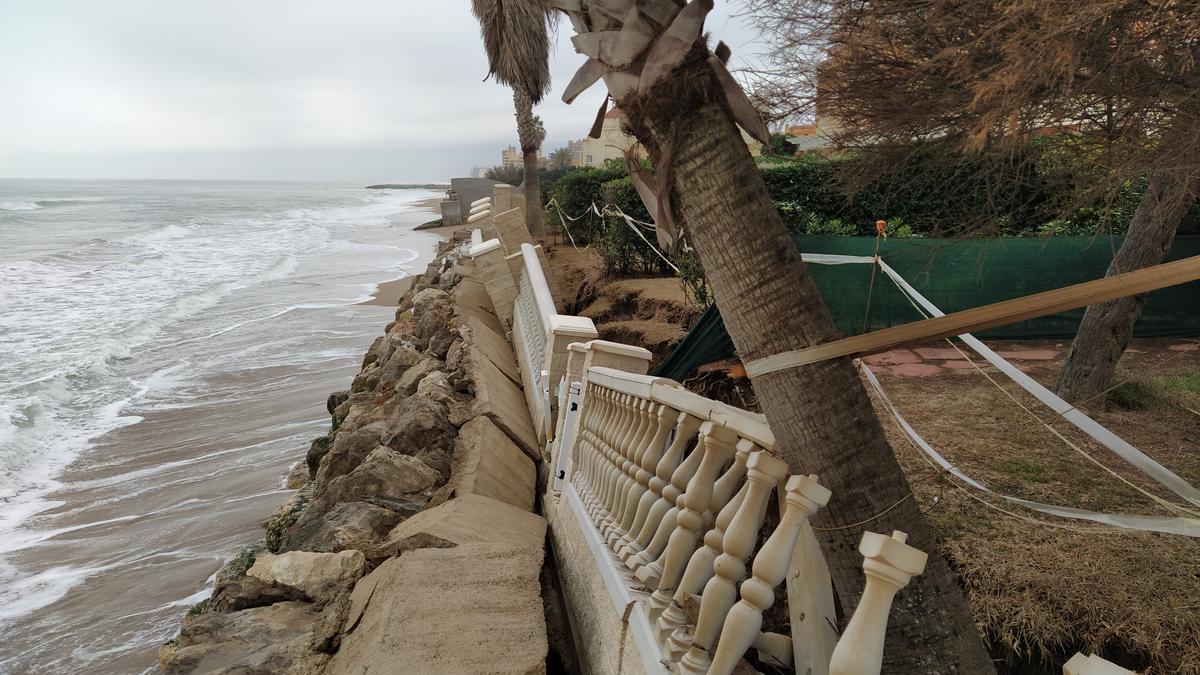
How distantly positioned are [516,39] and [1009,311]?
17.8 meters

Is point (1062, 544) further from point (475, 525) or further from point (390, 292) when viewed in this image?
point (390, 292)

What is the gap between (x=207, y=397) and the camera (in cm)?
1105

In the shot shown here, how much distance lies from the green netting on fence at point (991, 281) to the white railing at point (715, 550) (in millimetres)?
4992

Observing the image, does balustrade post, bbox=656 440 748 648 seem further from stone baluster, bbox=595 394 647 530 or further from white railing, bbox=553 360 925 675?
stone baluster, bbox=595 394 647 530

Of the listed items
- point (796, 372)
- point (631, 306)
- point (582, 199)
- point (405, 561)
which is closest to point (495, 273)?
point (631, 306)

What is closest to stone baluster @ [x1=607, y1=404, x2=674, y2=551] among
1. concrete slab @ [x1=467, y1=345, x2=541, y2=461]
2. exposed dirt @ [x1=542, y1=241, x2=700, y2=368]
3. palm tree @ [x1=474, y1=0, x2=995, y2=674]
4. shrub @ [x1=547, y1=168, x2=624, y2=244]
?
palm tree @ [x1=474, y1=0, x2=995, y2=674]

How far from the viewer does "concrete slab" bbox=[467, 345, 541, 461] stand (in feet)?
19.2

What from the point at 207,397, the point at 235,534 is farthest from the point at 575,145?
the point at 235,534

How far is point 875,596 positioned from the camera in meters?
1.53

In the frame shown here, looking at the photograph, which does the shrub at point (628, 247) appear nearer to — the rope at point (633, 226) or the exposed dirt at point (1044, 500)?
the rope at point (633, 226)

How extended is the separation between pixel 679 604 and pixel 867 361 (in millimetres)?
5926

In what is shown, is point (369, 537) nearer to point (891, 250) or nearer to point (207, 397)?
point (891, 250)

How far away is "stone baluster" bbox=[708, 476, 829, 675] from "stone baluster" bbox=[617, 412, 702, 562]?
69cm

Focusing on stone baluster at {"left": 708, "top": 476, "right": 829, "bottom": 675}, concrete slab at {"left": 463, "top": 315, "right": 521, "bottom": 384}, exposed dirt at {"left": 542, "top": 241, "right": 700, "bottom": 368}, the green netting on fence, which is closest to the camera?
stone baluster at {"left": 708, "top": 476, "right": 829, "bottom": 675}
